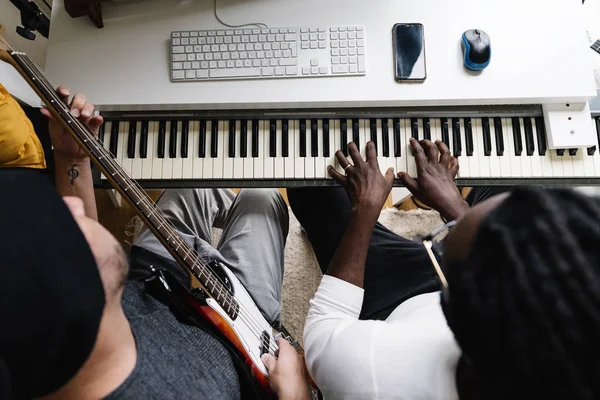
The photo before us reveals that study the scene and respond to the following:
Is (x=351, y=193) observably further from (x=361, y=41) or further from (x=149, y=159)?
(x=149, y=159)

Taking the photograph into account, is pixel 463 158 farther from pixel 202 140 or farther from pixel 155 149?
pixel 155 149

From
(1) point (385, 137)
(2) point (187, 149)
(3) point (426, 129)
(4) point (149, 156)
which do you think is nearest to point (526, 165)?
(3) point (426, 129)

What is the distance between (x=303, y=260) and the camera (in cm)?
186

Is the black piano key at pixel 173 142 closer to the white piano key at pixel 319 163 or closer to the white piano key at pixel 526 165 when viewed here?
the white piano key at pixel 319 163

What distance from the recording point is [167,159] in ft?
4.44

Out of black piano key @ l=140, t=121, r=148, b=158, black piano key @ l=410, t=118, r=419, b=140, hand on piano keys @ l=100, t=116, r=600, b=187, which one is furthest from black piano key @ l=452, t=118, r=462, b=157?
black piano key @ l=140, t=121, r=148, b=158

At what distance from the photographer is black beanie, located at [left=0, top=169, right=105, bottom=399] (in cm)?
64

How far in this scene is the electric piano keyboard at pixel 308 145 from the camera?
132cm

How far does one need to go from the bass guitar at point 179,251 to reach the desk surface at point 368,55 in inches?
7.7

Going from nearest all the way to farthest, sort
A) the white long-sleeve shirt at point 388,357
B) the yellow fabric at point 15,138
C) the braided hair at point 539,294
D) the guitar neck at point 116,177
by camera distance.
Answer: the braided hair at point 539,294 → the white long-sleeve shirt at point 388,357 → the guitar neck at point 116,177 → the yellow fabric at point 15,138

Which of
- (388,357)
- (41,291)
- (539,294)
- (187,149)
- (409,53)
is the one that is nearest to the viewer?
(539,294)

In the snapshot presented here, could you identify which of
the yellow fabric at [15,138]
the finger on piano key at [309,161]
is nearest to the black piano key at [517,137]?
the finger on piano key at [309,161]

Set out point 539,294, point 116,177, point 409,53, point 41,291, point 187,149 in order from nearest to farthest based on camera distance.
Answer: point 539,294 < point 41,291 < point 116,177 < point 409,53 < point 187,149

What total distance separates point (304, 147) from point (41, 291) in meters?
0.83
